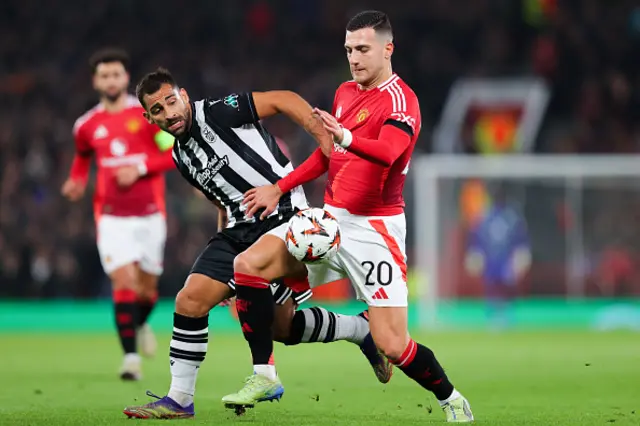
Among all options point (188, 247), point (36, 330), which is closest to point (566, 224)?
point (188, 247)

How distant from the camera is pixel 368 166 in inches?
242

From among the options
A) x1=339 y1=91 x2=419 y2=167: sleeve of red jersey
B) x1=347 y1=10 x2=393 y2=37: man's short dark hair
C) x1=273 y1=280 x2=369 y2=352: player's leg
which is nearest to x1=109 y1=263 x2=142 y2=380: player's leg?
x1=273 y1=280 x2=369 y2=352: player's leg

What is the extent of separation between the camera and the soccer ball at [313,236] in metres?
5.77

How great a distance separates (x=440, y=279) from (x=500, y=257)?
119 cm

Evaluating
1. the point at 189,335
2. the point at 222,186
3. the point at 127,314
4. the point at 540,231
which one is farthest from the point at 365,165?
the point at 540,231

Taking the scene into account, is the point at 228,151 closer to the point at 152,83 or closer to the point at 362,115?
the point at 152,83

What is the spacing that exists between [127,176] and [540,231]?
10376mm

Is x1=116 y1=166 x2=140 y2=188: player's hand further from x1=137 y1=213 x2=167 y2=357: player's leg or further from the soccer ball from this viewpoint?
the soccer ball

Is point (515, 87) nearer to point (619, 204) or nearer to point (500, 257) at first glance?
point (619, 204)

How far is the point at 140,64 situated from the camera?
74.6 ft

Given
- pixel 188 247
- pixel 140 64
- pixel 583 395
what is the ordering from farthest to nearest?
pixel 140 64
pixel 188 247
pixel 583 395

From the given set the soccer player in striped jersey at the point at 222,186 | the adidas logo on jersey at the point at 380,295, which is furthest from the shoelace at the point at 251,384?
the adidas logo on jersey at the point at 380,295

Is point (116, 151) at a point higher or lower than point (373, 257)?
higher

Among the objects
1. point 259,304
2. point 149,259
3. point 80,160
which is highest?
point 80,160
